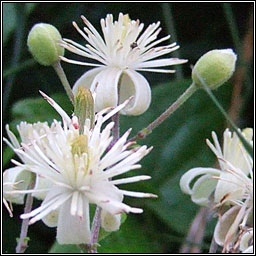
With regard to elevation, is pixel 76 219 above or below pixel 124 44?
below

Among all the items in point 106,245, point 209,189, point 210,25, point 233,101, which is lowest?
point 106,245

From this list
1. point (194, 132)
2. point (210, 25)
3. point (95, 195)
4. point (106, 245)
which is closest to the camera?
point (95, 195)

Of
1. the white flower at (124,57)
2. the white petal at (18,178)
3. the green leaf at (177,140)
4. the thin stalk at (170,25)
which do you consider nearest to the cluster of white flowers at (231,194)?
the white flower at (124,57)

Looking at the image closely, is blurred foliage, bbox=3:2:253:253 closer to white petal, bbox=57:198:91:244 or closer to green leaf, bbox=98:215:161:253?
green leaf, bbox=98:215:161:253

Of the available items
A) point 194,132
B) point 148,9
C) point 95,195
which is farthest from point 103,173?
point 148,9

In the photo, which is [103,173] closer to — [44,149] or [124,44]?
[44,149]

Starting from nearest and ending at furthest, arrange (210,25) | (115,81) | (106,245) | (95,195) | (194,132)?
(95,195), (115,81), (106,245), (194,132), (210,25)

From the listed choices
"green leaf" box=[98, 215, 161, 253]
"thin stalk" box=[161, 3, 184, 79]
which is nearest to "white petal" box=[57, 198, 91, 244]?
"green leaf" box=[98, 215, 161, 253]

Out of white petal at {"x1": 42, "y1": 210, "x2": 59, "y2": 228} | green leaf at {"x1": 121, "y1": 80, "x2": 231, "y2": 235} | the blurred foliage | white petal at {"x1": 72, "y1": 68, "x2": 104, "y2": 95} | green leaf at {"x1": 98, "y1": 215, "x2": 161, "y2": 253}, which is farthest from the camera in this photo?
green leaf at {"x1": 121, "y1": 80, "x2": 231, "y2": 235}
